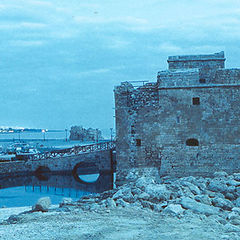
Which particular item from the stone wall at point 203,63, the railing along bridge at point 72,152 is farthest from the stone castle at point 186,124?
the railing along bridge at point 72,152

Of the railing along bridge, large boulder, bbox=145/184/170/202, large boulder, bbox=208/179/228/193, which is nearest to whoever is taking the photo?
large boulder, bbox=145/184/170/202

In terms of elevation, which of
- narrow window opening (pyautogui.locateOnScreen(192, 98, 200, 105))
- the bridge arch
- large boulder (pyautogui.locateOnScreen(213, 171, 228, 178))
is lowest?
the bridge arch

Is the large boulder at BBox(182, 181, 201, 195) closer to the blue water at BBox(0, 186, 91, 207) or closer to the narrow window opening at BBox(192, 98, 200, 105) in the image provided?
the narrow window opening at BBox(192, 98, 200, 105)

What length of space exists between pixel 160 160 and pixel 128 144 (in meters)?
1.92

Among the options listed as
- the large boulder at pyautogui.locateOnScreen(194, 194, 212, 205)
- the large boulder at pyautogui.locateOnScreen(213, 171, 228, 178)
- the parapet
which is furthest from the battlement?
the large boulder at pyautogui.locateOnScreen(194, 194, 212, 205)

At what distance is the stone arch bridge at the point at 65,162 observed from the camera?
1177 inches

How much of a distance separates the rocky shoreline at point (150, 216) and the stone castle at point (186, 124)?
4.41 m

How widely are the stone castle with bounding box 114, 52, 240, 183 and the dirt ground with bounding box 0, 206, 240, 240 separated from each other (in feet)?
27.7

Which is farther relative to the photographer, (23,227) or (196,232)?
(23,227)

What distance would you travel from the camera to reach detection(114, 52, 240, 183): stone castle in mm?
18938

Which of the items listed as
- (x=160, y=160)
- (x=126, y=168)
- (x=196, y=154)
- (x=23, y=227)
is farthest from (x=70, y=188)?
(x=23, y=227)

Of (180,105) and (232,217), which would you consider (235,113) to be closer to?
(180,105)

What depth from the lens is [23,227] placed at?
958 centimetres

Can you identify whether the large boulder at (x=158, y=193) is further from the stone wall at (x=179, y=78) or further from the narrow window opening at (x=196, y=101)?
the stone wall at (x=179, y=78)
